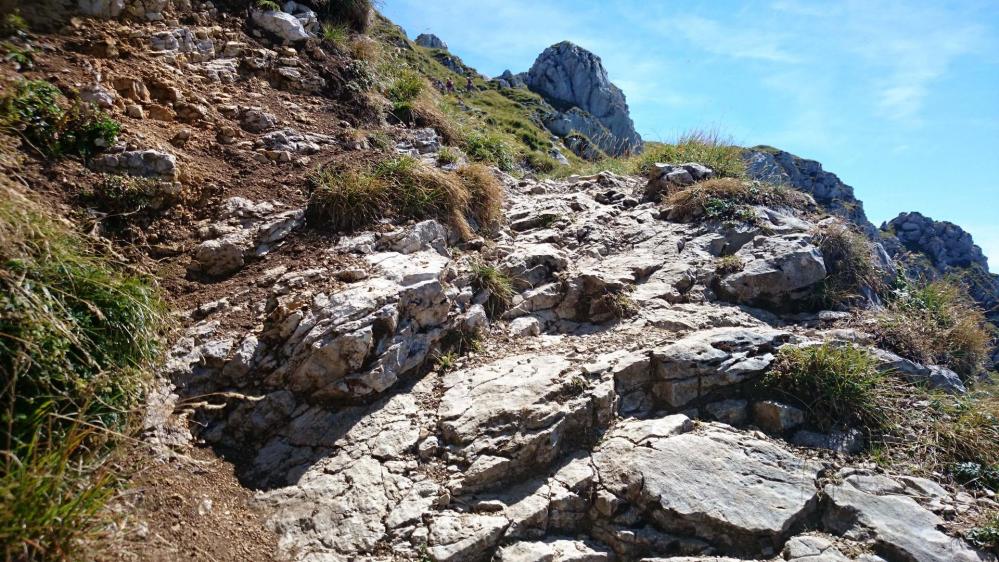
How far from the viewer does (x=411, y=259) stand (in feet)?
21.1

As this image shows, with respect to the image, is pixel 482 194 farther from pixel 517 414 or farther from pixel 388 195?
pixel 517 414

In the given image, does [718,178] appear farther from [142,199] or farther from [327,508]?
[142,199]

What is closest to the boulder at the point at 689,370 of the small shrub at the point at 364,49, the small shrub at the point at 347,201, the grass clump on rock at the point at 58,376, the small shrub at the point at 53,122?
the small shrub at the point at 347,201

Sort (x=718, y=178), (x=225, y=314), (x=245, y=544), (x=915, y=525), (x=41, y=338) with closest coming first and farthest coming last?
(x=41, y=338)
(x=245, y=544)
(x=915, y=525)
(x=225, y=314)
(x=718, y=178)

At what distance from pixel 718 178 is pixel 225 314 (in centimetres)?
838

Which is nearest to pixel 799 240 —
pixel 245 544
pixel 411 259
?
pixel 411 259

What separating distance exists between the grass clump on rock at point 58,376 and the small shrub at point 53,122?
169 centimetres

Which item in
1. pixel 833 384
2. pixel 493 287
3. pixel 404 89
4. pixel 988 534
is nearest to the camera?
pixel 988 534

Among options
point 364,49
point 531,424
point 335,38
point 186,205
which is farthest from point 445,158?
point 531,424

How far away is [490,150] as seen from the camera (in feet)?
34.1

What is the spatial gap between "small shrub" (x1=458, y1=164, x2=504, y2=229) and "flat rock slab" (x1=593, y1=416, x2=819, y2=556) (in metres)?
4.32

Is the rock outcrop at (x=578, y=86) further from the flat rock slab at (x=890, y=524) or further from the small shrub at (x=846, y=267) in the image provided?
the flat rock slab at (x=890, y=524)

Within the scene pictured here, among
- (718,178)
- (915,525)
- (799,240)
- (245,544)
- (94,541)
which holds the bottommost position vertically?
(245,544)

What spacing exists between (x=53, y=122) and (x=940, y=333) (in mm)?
11083
